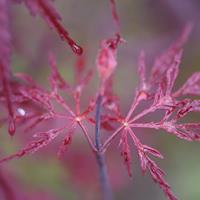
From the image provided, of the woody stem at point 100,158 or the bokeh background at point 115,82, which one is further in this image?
Result: the bokeh background at point 115,82

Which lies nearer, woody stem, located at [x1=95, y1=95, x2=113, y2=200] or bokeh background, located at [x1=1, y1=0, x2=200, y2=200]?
woody stem, located at [x1=95, y1=95, x2=113, y2=200]

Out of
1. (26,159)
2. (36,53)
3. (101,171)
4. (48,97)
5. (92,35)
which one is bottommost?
(101,171)

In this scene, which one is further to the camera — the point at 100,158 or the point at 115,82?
the point at 115,82

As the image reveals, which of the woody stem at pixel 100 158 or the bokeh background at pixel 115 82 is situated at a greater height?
the bokeh background at pixel 115 82

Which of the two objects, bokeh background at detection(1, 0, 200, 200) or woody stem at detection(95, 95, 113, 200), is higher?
bokeh background at detection(1, 0, 200, 200)

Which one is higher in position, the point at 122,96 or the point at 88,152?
the point at 122,96

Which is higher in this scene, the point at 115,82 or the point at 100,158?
the point at 115,82

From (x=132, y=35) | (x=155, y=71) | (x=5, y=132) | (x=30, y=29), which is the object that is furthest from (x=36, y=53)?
(x=155, y=71)

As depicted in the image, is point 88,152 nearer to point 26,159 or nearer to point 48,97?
point 26,159
